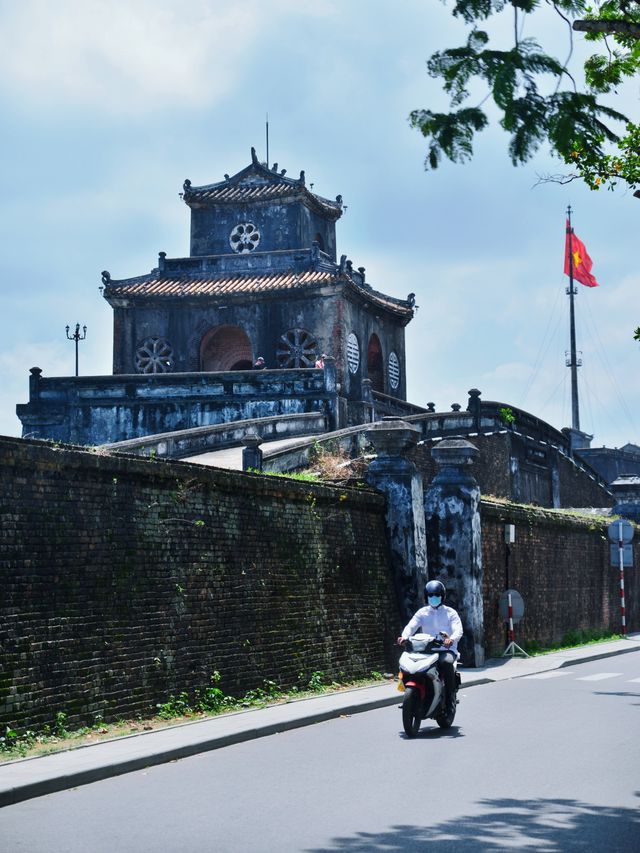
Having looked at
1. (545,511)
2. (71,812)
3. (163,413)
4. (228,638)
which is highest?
(163,413)

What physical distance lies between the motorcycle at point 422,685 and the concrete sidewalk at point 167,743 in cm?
127

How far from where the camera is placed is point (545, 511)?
84.1ft

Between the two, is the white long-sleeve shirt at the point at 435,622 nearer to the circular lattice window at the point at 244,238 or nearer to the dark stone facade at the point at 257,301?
the dark stone facade at the point at 257,301

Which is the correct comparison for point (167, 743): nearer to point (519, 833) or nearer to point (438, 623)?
point (438, 623)

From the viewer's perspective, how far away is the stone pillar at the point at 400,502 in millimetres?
18516

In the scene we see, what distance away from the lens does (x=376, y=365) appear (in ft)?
153

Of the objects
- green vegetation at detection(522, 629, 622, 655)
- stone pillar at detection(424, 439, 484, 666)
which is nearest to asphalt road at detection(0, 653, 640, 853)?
stone pillar at detection(424, 439, 484, 666)

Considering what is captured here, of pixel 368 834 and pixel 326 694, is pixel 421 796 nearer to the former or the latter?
pixel 368 834

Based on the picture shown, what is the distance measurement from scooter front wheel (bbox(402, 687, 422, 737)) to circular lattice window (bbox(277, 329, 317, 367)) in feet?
102

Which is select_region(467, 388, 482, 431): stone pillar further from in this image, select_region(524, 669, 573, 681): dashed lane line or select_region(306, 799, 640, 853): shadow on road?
select_region(306, 799, 640, 853): shadow on road

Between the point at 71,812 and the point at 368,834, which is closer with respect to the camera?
the point at 368,834

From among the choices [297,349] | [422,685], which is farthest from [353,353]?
[422,685]

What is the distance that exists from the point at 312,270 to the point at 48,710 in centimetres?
3406

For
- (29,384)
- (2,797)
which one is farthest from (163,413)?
(2,797)
